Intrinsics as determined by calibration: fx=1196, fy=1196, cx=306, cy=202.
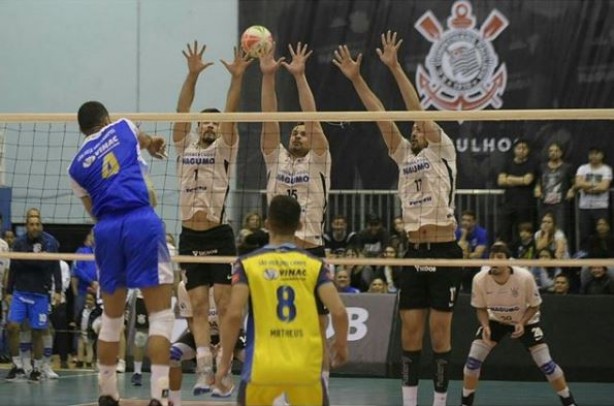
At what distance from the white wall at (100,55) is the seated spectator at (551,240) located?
7574 mm

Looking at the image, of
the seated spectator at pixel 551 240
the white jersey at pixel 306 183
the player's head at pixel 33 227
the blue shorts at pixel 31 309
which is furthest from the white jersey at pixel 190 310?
A: the seated spectator at pixel 551 240

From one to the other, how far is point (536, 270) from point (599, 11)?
15.8 ft

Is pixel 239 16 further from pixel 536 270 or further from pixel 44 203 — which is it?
pixel 536 270

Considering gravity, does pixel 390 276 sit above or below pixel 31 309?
above

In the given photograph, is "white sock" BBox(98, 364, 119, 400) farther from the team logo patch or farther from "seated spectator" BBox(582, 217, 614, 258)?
"seated spectator" BBox(582, 217, 614, 258)

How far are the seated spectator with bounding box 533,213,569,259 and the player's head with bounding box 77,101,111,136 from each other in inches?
372

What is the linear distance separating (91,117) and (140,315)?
31.3ft

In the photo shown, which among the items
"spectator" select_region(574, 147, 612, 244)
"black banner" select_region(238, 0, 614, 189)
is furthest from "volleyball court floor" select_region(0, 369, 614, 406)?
"black banner" select_region(238, 0, 614, 189)

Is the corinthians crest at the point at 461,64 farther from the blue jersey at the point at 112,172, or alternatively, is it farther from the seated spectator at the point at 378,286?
the blue jersey at the point at 112,172

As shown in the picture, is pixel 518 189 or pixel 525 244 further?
pixel 518 189

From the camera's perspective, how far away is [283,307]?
7543mm

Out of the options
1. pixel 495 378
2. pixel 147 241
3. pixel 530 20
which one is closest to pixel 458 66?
pixel 530 20

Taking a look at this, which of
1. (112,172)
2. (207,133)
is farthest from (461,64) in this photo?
(112,172)

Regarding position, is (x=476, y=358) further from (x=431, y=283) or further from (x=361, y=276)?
(x=361, y=276)
